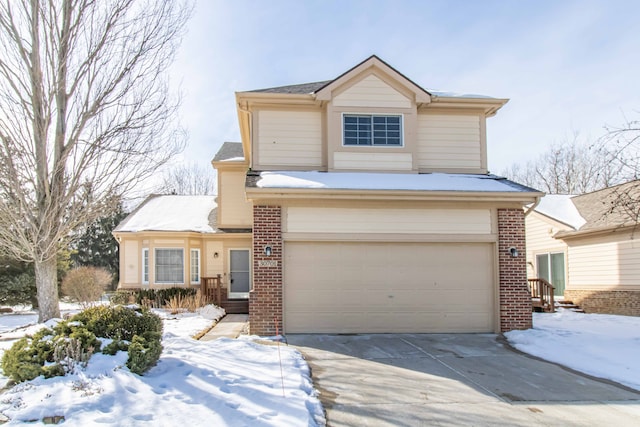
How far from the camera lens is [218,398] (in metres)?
5.63

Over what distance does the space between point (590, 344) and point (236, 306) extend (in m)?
11.1

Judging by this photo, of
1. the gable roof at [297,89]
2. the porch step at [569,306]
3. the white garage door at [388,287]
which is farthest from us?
the porch step at [569,306]

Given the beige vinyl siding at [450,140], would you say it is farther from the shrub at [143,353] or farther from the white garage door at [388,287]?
the shrub at [143,353]

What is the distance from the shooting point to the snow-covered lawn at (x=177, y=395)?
4977mm

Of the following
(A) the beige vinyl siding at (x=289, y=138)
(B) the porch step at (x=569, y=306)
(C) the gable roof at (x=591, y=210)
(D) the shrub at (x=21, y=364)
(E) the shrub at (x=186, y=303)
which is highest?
(A) the beige vinyl siding at (x=289, y=138)

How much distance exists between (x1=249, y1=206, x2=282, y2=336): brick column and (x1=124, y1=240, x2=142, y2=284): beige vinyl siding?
9635 millimetres

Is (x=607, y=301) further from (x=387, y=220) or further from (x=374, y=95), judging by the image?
(x=374, y=95)

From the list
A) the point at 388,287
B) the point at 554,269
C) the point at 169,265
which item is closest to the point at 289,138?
the point at 388,287

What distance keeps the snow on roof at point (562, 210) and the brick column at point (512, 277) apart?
21.6 ft

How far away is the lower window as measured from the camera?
59.3 ft

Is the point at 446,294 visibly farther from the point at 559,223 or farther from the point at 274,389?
the point at 559,223

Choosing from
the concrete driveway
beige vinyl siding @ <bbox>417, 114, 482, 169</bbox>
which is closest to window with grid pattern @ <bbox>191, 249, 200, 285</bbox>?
the concrete driveway

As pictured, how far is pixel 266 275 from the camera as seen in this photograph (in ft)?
33.9

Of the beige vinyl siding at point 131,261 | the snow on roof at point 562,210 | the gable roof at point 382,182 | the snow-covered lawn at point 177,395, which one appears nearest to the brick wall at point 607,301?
the snow on roof at point 562,210
